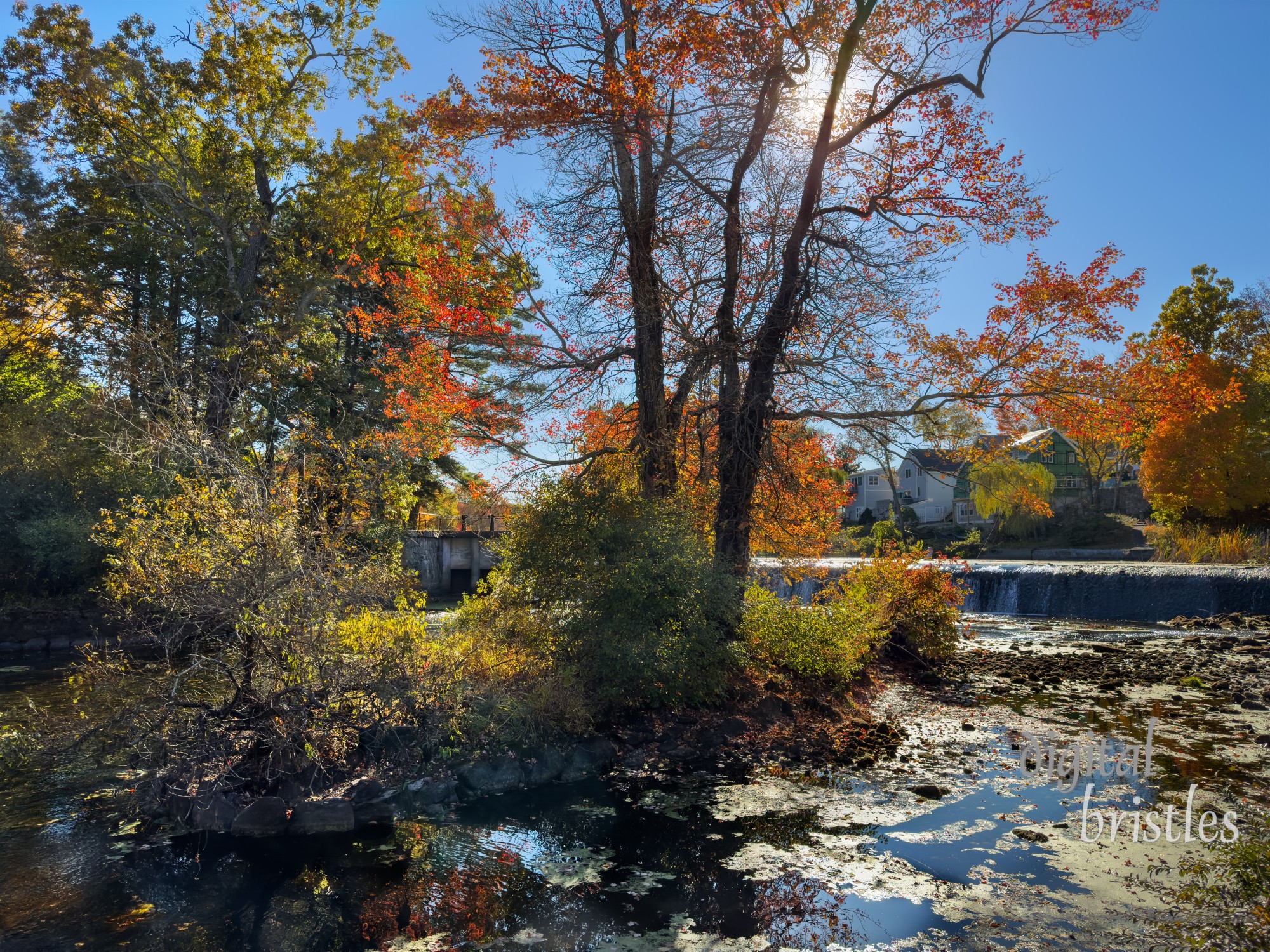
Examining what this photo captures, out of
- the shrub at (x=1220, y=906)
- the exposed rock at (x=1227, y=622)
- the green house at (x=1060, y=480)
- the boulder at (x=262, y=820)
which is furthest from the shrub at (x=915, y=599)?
the green house at (x=1060, y=480)

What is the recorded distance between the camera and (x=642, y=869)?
593 centimetres

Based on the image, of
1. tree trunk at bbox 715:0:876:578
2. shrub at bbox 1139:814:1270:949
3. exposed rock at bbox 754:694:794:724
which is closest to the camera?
shrub at bbox 1139:814:1270:949

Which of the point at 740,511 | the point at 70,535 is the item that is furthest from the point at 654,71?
the point at 70,535

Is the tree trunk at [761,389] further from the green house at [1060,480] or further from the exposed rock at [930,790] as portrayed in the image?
the green house at [1060,480]

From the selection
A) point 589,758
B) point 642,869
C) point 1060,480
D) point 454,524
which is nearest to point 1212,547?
point 589,758

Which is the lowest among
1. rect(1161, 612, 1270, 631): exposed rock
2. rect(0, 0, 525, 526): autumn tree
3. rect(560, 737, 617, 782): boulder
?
rect(560, 737, 617, 782): boulder

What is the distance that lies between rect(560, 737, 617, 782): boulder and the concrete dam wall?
9.01 m

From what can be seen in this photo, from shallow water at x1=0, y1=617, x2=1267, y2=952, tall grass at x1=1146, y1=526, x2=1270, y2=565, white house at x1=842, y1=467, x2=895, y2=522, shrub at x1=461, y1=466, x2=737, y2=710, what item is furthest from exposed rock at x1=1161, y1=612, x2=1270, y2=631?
white house at x1=842, y1=467, x2=895, y2=522

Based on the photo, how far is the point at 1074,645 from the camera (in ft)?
52.0

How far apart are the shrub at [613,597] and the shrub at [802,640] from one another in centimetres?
76

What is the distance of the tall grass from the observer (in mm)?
22812

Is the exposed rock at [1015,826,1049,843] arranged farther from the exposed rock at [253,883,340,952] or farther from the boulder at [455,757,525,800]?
the exposed rock at [253,883,340,952]

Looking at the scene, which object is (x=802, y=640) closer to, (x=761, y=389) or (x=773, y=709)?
(x=773, y=709)

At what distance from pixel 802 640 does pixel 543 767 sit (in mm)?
4120
